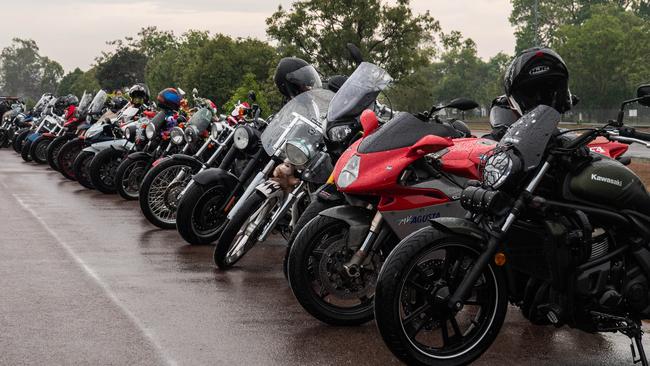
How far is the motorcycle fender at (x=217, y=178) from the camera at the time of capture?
8883 mm

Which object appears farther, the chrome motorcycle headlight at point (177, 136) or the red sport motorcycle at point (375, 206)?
the chrome motorcycle headlight at point (177, 136)

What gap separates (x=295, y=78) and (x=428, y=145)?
3.44m

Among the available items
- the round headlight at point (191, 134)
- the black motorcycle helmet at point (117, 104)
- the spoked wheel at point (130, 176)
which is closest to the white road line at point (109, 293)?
the spoked wheel at point (130, 176)

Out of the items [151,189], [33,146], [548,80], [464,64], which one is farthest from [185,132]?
[464,64]

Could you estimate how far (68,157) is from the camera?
17.2 meters

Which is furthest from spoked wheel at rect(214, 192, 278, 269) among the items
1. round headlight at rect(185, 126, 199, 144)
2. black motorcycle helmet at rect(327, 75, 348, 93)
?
round headlight at rect(185, 126, 199, 144)

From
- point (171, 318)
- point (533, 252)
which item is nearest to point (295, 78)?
point (171, 318)

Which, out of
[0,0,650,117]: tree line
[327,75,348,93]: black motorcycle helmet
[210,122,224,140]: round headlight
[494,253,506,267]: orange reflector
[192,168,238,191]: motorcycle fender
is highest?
[327,75,348,93]: black motorcycle helmet

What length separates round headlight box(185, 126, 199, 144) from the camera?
11.6m

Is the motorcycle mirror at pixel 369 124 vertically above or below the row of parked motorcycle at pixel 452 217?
above

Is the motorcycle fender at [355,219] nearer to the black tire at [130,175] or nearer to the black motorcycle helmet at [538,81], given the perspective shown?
the black motorcycle helmet at [538,81]

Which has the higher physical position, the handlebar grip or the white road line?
the handlebar grip

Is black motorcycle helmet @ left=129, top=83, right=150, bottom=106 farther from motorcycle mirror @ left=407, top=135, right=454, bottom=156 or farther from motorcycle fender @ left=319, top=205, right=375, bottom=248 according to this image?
motorcycle mirror @ left=407, top=135, right=454, bottom=156

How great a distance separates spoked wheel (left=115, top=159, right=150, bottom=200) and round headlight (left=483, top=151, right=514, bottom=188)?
881 cm
